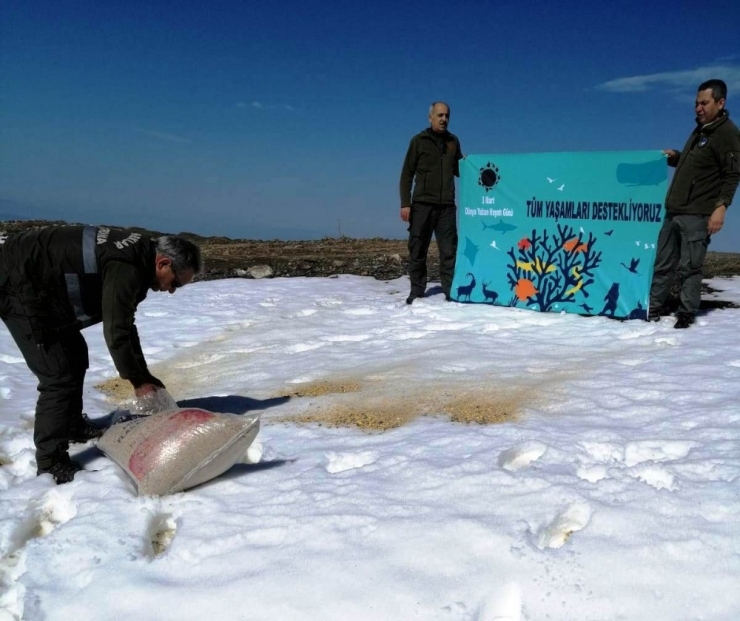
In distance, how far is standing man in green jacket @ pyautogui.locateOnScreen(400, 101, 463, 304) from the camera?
7.06 meters

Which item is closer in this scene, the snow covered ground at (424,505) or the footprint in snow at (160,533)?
the snow covered ground at (424,505)

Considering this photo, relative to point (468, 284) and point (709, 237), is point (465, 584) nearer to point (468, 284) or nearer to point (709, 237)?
point (709, 237)

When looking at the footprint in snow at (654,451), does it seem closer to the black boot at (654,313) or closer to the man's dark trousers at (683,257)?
the man's dark trousers at (683,257)

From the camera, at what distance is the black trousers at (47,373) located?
10.4 feet

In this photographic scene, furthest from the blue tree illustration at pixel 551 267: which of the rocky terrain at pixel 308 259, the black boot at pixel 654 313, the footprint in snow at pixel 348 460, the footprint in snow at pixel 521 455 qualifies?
the footprint in snow at pixel 348 460

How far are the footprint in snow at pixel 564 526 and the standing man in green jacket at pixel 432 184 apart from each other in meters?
4.89

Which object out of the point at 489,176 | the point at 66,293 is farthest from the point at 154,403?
the point at 489,176

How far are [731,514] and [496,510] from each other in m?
0.89

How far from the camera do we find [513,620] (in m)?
2.04

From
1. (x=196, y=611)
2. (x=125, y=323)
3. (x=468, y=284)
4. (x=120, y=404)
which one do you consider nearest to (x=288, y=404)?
(x=120, y=404)

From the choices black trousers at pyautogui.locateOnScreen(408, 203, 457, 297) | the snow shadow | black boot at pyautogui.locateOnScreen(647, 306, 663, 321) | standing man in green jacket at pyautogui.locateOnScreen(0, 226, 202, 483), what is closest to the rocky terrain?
black trousers at pyautogui.locateOnScreen(408, 203, 457, 297)

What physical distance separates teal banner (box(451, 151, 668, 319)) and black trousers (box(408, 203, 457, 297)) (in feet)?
0.48

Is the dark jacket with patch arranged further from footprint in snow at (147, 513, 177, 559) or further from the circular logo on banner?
the circular logo on banner

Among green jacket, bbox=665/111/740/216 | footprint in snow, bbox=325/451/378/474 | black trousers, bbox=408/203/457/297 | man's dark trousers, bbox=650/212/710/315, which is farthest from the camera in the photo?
black trousers, bbox=408/203/457/297
